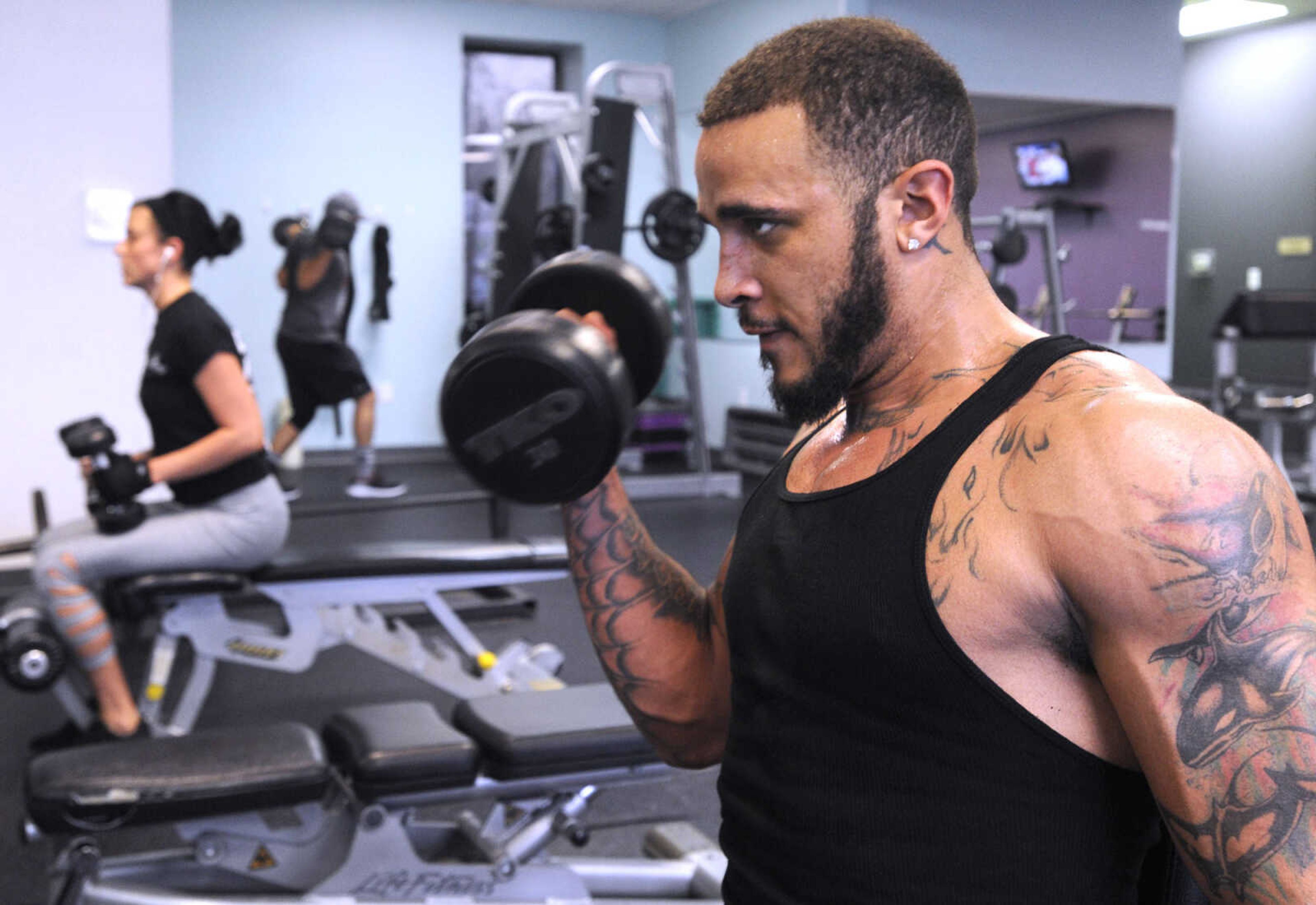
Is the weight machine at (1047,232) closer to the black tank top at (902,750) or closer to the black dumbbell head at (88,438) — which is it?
the black dumbbell head at (88,438)

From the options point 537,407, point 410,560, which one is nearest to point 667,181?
point 410,560

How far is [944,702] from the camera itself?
2.46 ft

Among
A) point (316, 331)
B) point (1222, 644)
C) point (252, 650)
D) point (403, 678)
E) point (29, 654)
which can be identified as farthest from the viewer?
point (316, 331)

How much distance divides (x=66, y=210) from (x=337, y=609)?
250cm

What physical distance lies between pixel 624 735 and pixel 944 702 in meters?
1.31

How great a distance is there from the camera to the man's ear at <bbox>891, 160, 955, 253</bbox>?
0.83 metres

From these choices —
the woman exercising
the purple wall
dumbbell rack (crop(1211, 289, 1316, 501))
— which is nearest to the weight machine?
dumbbell rack (crop(1211, 289, 1316, 501))

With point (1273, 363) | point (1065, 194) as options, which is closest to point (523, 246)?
point (1065, 194)

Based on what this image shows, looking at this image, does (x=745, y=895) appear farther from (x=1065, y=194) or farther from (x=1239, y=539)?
(x=1065, y=194)

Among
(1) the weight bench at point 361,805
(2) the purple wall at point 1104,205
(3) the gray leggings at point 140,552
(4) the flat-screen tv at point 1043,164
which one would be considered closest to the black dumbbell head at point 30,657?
(3) the gray leggings at point 140,552

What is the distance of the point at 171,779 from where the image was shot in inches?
69.2

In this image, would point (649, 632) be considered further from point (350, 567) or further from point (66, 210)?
point (66, 210)

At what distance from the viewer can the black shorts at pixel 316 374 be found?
5688mm

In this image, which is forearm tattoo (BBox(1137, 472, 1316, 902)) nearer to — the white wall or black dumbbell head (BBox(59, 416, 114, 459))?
black dumbbell head (BBox(59, 416, 114, 459))
